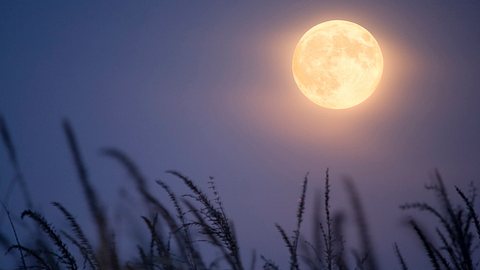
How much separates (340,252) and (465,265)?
75cm

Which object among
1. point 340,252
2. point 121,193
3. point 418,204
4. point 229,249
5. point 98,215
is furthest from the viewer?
point 121,193

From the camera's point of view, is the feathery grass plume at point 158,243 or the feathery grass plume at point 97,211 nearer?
the feathery grass plume at point 97,211

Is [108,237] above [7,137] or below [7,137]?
below

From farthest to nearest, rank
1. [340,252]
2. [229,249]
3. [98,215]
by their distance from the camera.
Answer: [340,252] → [229,249] → [98,215]

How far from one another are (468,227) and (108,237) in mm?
1510

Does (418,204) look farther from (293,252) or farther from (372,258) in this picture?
(293,252)

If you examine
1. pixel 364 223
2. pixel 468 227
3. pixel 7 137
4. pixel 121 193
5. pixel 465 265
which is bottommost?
pixel 465 265

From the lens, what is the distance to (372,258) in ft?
8.01

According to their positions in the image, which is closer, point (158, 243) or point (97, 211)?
point (97, 211)

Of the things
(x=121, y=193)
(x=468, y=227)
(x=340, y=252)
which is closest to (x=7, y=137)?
(x=121, y=193)

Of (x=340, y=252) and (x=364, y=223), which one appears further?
(x=340, y=252)

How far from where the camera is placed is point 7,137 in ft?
10.1

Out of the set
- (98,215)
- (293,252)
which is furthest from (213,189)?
(98,215)

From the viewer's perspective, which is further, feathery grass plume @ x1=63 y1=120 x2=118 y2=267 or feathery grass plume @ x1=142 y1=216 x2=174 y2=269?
feathery grass plume @ x1=142 y1=216 x2=174 y2=269
